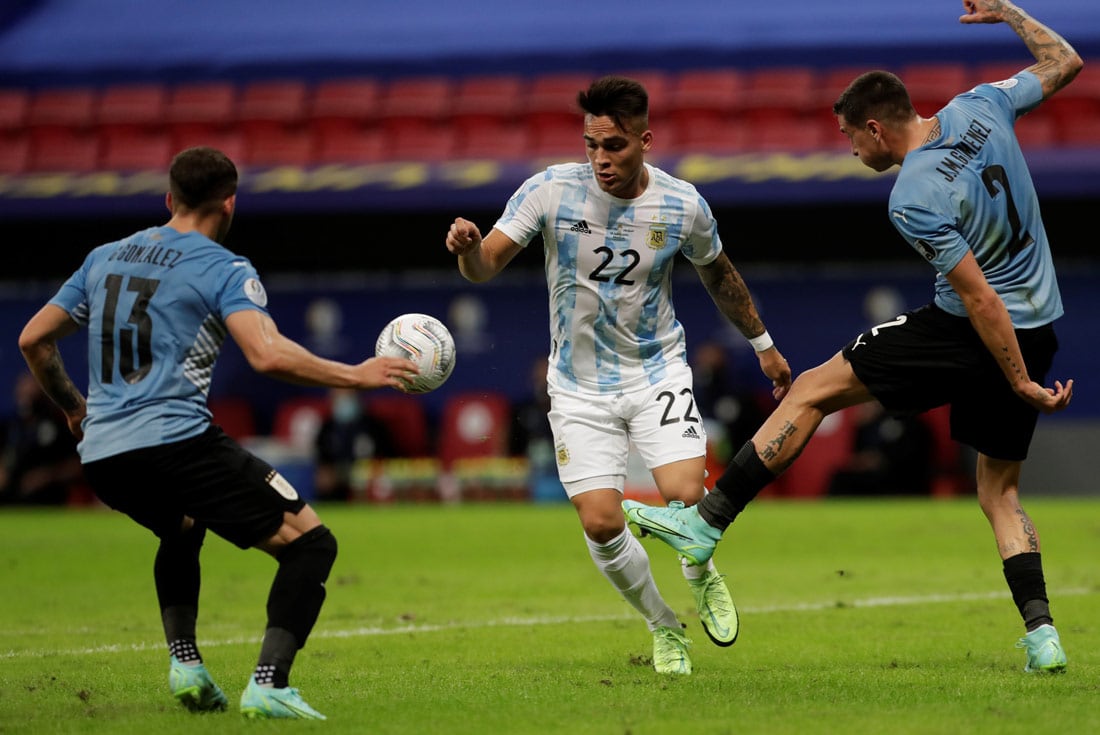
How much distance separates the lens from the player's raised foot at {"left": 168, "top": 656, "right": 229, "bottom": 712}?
5.29 m

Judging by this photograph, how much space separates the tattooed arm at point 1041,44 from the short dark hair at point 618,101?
140 centimetres

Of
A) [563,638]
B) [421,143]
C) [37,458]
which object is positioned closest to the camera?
[563,638]

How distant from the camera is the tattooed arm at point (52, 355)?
17.4 ft

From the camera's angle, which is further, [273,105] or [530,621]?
[273,105]

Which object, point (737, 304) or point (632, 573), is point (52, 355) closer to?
point (632, 573)

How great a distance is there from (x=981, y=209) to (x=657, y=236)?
136cm

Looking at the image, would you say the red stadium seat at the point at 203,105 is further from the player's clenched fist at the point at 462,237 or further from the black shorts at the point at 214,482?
the black shorts at the point at 214,482

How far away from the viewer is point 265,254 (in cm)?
1955

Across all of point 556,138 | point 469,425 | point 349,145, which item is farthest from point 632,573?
point 349,145

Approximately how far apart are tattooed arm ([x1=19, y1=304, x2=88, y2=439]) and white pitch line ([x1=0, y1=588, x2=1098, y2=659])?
191cm

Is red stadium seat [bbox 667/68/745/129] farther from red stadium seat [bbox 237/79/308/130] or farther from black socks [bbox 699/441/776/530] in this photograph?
black socks [bbox 699/441/776/530]

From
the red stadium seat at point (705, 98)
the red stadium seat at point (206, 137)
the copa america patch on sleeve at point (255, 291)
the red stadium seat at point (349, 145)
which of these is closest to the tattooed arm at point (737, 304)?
the copa america patch on sleeve at point (255, 291)

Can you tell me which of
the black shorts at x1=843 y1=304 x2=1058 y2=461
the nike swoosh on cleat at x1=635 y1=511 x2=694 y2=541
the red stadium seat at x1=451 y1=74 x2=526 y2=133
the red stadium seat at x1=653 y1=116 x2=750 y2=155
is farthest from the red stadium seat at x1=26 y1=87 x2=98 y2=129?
the black shorts at x1=843 y1=304 x2=1058 y2=461

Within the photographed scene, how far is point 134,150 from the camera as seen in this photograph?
21.7 meters
